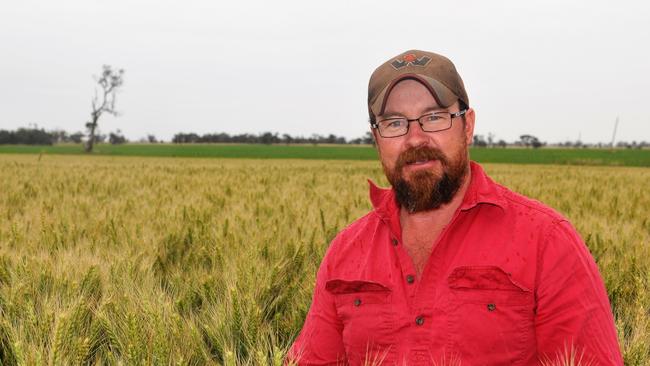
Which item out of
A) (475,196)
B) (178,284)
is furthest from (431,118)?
(178,284)

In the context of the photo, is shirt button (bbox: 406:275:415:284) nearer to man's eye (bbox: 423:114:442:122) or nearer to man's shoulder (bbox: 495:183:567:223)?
man's shoulder (bbox: 495:183:567:223)

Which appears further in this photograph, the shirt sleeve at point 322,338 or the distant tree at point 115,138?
the distant tree at point 115,138

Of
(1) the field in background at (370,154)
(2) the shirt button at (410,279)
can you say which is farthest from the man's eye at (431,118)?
(1) the field in background at (370,154)

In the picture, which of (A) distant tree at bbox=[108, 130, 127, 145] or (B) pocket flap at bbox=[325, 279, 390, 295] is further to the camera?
(A) distant tree at bbox=[108, 130, 127, 145]

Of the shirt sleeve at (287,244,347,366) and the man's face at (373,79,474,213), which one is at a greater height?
the man's face at (373,79,474,213)

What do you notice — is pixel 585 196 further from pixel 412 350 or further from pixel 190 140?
pixel 190 140

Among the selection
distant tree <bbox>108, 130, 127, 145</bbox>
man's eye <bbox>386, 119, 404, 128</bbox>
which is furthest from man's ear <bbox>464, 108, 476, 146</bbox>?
distant tree <bbox>108, 130, 127, 145</bbox>

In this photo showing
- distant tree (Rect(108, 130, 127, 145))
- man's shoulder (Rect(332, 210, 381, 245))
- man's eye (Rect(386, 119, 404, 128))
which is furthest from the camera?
distant tree (Rect(108, 130, 127, 145))

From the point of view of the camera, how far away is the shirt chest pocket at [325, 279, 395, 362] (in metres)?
1.73

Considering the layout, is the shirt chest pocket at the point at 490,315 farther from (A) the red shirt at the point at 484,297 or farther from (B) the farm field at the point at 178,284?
(B) the farm field at the point at 178,284

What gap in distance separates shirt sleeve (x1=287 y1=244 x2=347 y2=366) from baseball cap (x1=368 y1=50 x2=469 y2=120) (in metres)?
0.70

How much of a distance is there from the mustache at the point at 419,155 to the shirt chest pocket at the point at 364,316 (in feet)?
1.36

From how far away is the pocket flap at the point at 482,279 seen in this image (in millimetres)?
1615

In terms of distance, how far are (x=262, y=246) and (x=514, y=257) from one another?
5.47 feet
